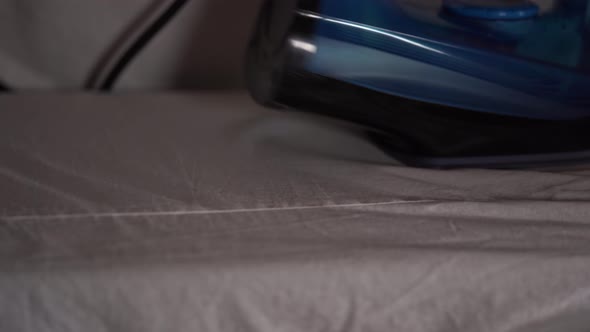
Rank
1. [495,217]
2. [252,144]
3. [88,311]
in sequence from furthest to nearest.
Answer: [252,144], [495,217], [88,311]

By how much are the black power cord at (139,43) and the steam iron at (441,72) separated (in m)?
0.27

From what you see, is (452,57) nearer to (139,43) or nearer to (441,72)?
(441,72)

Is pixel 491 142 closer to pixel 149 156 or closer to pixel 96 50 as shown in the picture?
pixel 149 156

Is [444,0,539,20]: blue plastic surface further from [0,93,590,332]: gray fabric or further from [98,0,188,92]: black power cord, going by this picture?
[98,0,188,92]: black power cord

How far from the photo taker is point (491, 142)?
55cm

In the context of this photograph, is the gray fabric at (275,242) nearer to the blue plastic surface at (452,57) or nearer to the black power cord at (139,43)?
the blue plastic surface at (452,57)

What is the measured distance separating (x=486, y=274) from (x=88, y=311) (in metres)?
0.27

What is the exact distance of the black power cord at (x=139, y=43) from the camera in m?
0.76

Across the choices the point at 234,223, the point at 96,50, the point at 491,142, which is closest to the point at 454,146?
the point at 491,142

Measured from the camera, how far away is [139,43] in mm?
774

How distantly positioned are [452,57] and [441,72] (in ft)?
0.05

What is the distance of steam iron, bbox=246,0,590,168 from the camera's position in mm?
481

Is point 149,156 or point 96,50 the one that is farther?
point 96,50

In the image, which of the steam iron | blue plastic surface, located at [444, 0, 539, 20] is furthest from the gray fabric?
blue plastic surface, located at [444, 0, 539, 20]
